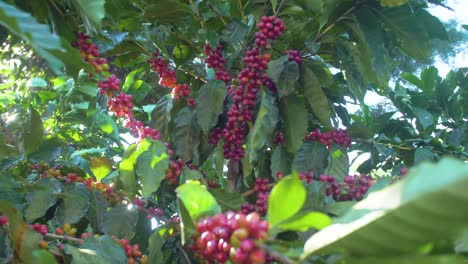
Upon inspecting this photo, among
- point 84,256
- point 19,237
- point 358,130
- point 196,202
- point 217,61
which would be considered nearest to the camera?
point 196,202

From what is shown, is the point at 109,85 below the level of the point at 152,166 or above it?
above

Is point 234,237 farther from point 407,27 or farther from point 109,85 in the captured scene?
point 407,27

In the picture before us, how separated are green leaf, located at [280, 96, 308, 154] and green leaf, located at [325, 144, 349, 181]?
5.8 inches

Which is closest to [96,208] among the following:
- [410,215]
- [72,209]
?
[72,209]

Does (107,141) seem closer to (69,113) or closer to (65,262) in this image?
(69,113)

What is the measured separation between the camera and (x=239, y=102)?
155 centimetres

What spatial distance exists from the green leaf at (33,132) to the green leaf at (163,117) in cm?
38

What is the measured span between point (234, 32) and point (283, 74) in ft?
0.74

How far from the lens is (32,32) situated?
2.43ft

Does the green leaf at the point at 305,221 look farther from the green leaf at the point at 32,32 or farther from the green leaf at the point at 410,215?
the green leaf at the point at 32,32

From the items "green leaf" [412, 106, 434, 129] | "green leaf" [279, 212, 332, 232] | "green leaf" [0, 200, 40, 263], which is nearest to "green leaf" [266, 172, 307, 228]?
"green leaf" [279, 212, 332, 232]

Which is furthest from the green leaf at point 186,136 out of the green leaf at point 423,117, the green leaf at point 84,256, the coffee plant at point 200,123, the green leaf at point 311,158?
the green leaf at point 423,117

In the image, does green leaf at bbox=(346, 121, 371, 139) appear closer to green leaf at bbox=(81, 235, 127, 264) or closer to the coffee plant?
the coffee plant

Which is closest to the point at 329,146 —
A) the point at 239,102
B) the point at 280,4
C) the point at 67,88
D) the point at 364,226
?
the point at 239,102
